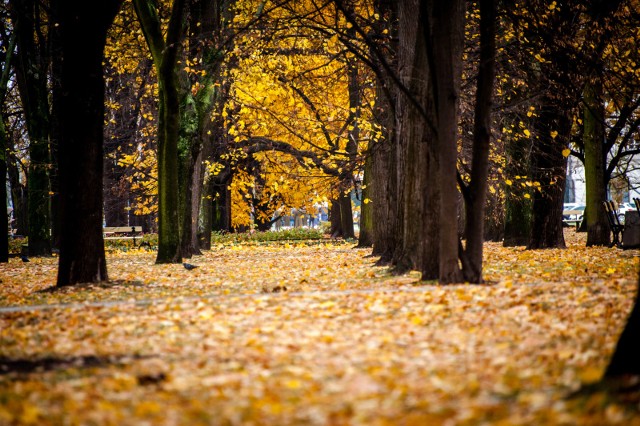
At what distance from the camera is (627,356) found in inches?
201

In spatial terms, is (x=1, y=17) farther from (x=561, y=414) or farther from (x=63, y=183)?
(x=561, y=414)

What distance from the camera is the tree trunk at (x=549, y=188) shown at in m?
20.2

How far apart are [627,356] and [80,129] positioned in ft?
31.1

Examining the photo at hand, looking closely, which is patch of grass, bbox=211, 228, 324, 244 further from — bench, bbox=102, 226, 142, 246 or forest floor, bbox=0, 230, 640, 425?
forest floor, bbox=0, 230, 640, 425

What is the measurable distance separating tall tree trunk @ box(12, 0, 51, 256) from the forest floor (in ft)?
41.3

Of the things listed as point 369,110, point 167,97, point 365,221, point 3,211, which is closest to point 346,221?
point 365,221

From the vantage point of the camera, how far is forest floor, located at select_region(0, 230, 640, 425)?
487 centimetres

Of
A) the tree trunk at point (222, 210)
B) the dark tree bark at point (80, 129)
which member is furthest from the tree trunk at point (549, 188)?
the tree trunk at point (222, 210)

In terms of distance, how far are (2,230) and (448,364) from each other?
57.2ft

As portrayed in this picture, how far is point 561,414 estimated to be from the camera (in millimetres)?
Answer: 4441

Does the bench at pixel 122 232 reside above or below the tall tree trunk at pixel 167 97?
below

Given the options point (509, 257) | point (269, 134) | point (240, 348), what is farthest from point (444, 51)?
point (269, 134)

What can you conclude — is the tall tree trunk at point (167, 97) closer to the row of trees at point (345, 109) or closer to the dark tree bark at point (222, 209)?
the row of trees at point (345, 109)

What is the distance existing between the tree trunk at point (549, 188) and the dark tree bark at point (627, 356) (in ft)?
50.5
